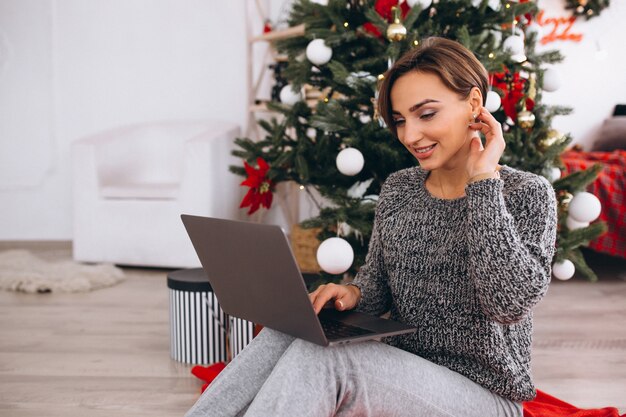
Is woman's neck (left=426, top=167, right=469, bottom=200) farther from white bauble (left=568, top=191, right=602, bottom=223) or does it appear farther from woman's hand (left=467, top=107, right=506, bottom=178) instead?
white bauble (left=568, top=191, right=602, bottom=223)

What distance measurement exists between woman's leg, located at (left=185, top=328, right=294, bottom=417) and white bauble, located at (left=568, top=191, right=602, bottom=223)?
1.40m

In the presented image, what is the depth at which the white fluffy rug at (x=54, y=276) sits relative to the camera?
300 cm

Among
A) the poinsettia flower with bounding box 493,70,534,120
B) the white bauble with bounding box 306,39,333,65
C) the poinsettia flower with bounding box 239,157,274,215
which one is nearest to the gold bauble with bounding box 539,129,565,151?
the poinsettia flower with bounding box 493,70,534,120

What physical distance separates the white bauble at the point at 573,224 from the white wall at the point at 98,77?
2500 millimetres

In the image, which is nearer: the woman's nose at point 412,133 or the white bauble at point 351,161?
the woman's nose at point 412,133

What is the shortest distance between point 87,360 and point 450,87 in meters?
1.45

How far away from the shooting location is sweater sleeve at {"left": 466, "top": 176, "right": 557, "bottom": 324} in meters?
0.99

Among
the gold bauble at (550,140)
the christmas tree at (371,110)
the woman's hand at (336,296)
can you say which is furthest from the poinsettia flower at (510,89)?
the woman's hand at (336,296)

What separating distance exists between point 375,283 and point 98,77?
3469 mm

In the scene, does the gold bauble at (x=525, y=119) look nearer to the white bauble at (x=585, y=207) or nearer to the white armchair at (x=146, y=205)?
the white bauble at (x=585, y=207)

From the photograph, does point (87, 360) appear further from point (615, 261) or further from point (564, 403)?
point (615, 261)

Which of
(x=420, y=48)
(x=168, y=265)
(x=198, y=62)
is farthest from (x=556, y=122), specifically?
(x=420, y=48)

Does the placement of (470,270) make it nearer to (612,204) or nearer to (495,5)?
(495,5)

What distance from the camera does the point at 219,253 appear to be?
1085 millimetres
